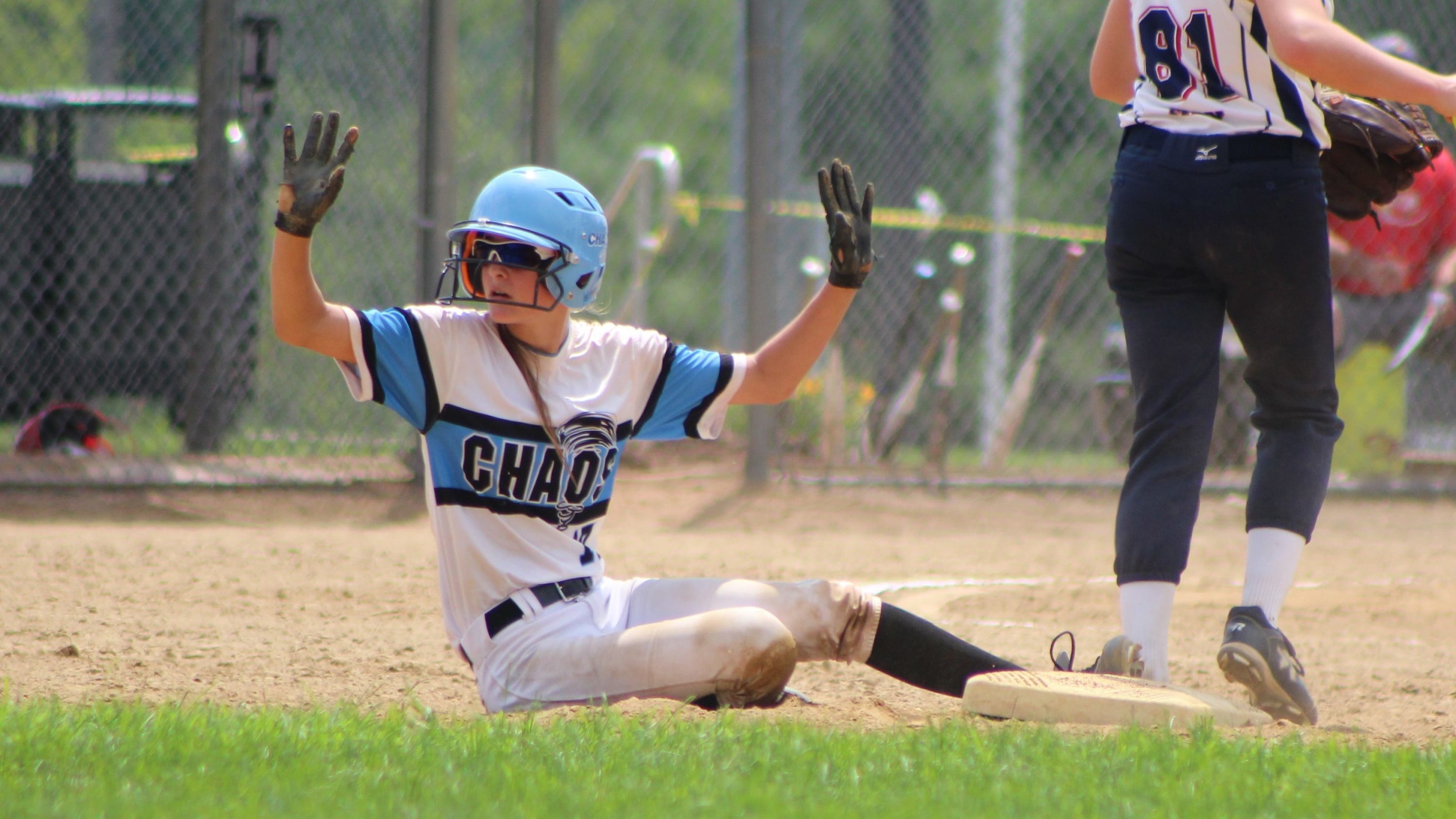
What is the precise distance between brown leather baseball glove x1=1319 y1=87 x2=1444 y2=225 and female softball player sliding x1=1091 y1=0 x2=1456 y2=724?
21 cm

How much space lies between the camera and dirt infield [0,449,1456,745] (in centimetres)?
340

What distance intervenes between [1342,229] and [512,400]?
603 centimetres

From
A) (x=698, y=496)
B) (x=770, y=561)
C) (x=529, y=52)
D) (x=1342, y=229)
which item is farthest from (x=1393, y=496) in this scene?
(x=529, y=52)

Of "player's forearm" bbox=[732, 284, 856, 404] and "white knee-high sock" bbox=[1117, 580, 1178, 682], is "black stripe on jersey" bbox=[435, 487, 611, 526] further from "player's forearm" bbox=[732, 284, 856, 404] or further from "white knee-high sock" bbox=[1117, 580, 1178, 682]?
"white knee-high sock" bbox=[1117, 580, 1178, 682]

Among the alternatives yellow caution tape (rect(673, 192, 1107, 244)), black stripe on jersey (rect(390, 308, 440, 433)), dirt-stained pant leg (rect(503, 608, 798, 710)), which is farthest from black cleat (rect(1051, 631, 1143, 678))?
yellow caution tape (rect(673, 192, 1107, 244))

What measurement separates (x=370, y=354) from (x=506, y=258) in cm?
33

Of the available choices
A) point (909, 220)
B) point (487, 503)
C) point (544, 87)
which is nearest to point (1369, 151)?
point (487, 503)

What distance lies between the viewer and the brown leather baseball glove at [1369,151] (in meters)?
3.24

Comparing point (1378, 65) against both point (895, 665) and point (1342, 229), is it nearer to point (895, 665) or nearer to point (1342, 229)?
point (895, 665)

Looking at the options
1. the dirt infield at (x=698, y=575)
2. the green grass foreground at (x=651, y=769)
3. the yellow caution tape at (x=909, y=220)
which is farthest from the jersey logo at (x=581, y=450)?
the yellow caution tape at (x=909, y=220)

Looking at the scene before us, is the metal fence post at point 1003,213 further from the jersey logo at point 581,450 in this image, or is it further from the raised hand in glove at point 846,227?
the jersey logo at point 581,450

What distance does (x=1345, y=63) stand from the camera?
2768 mm

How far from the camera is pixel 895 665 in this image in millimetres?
3082

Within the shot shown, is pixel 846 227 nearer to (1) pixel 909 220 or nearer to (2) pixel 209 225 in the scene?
(2) pixel 209 225
